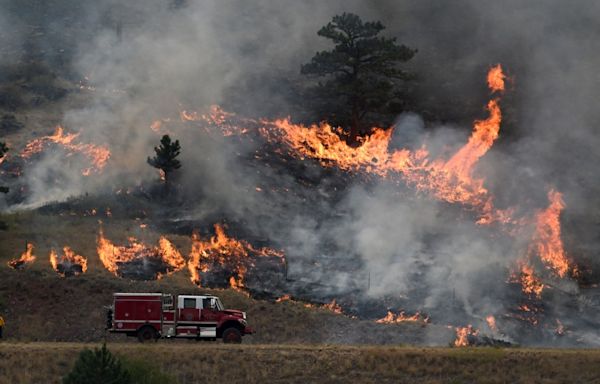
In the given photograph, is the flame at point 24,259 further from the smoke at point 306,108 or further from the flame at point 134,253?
the smoke at point 306,108

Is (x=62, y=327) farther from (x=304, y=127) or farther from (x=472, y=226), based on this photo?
(x=304, y=127)

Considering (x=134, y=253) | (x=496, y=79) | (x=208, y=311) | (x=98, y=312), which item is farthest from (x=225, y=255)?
(x=496, y=79)

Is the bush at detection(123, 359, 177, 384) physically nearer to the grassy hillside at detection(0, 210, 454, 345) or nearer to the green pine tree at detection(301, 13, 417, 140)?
the grassy hillside at detection(0, 210, 454, 345)

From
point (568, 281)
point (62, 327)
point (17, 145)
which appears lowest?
point (62, 327)

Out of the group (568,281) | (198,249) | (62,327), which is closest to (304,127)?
(198,249)

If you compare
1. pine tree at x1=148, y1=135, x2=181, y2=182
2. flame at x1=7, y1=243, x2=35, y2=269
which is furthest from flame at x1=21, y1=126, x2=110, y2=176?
flame at x1=7, y1=243, x2=35, y2=269

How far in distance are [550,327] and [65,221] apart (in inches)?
1106

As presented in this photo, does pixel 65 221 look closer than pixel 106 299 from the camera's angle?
No

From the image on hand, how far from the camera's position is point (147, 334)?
114 ft

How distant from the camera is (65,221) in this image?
167ft

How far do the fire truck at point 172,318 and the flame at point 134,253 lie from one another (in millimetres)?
11308

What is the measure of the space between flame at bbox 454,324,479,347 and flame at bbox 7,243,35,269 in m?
22.7

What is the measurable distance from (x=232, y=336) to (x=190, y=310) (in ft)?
6.72

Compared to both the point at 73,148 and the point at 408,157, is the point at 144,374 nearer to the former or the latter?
the point at 73,148
